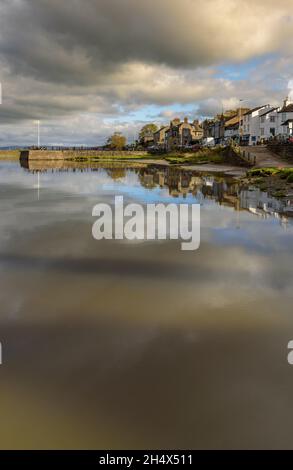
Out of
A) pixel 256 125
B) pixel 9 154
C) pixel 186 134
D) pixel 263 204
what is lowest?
pixel 263 204

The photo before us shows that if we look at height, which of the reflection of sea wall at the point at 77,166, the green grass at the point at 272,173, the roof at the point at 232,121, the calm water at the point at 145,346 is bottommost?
the calm water at the point at 145,346

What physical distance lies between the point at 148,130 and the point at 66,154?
195ft

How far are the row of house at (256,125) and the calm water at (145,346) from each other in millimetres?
68723

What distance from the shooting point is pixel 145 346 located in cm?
563

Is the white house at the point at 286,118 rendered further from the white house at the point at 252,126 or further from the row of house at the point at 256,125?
the white house at the point at 252,126

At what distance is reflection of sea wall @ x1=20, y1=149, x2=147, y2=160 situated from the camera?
441ft

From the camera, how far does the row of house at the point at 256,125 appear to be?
8195 cm

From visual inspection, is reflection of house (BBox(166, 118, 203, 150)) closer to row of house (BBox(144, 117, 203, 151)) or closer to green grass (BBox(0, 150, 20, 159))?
row of house (BBox(144, 117, 203, 151))

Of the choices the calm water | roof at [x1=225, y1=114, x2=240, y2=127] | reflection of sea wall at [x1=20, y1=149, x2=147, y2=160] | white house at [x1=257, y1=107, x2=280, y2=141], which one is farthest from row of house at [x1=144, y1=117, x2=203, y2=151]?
the calm water

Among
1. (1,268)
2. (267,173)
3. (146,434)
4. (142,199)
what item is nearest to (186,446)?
(146,434)

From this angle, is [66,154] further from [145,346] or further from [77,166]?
[145,346]

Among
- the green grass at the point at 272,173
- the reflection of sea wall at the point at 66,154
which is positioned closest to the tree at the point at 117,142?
the reflection of sea wall at the point at 66,154

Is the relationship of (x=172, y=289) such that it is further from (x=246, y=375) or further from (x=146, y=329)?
(x=246, y=375)

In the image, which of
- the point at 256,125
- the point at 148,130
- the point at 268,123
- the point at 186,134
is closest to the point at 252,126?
the point at 256,125
